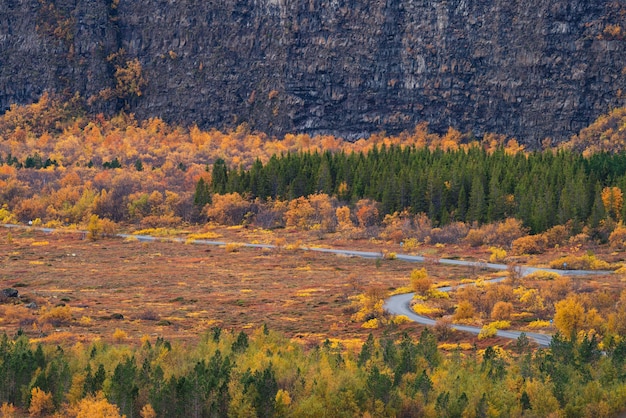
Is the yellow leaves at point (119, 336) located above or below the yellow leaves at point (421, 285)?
above

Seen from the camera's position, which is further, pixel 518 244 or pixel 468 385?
pixel 518 244

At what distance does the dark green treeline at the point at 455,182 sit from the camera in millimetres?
128250

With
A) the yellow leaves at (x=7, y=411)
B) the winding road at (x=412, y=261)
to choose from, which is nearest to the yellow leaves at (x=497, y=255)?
the winding road at (x=412, y=261)

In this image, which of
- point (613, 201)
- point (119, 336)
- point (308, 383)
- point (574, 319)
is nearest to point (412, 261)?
point (613, 201)

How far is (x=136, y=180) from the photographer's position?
586ft

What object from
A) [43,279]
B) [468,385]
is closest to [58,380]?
[468,385]

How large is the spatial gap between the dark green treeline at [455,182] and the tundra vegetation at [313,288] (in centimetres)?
31

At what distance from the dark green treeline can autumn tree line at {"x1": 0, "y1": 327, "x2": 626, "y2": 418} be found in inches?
2760

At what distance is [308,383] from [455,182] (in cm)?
9221

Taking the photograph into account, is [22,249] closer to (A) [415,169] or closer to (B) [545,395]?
(A) [415,169]

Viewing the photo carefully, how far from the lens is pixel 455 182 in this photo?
465 ft

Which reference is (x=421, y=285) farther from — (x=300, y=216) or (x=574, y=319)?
(x=300, y=216)

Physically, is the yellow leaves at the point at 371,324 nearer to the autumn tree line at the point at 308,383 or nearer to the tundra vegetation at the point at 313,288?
the tundra vegetation at the point at 313,288

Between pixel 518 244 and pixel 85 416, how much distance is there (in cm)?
7552
